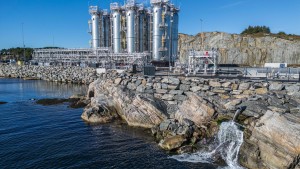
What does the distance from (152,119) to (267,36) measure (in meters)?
81.6

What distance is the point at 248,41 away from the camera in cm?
8994

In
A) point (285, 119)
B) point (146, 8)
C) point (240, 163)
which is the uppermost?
point (146, 8)

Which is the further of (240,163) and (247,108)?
(247,108)

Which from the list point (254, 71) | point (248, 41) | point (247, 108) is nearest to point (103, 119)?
point (247, 108)

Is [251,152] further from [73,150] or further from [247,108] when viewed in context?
[73,150]

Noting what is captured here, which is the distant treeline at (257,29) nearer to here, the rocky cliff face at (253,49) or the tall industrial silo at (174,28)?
the rocky cliff face at (253,49)

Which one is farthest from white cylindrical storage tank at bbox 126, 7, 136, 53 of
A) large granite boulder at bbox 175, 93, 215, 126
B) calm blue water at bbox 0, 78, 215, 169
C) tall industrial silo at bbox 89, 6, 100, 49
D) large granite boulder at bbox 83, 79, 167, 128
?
large granite boulder at bbox 175, 93, 215, 126

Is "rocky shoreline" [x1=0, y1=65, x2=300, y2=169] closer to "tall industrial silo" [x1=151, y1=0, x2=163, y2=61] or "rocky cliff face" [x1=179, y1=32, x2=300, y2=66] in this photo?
"tall industrial silo" [x1=151, y1=0, x2=163, y2=61]

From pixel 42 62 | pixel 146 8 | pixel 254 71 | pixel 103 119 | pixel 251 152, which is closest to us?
pixel 251 152

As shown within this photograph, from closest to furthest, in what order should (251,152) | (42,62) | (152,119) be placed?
(251,152) → (152,119) → (42,62)

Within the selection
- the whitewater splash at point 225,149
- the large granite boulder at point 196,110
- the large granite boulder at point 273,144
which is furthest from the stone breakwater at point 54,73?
the large granite boulder at point 273,144

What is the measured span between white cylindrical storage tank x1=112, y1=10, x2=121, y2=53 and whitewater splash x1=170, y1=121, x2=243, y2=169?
53050 mm

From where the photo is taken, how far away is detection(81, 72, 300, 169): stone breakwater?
1450 centimetres

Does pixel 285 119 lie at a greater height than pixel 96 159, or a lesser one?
greater
